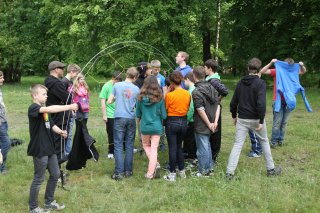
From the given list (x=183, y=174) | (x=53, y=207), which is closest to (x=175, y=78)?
(x=183, y=174)

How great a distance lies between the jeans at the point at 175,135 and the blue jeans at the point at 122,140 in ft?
2.02

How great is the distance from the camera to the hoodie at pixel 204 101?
643 cm

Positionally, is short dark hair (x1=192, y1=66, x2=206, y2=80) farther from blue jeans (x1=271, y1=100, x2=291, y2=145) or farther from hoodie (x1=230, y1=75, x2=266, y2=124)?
blue jeans (x1=271, y1=100, x2=291, y2=145)

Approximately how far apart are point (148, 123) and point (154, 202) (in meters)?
1.50

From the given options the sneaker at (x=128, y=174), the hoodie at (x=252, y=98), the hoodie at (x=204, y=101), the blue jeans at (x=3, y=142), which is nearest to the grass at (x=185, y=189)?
the sneaker at (x=128, y=174)

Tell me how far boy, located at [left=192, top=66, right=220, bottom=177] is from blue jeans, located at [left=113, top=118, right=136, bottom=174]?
A: 105 centimetres

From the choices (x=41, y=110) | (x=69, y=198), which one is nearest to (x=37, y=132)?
(x=41, y=110)

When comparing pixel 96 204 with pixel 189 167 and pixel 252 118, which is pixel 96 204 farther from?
pixel 252 118

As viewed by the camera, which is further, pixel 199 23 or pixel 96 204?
pixel 199 23

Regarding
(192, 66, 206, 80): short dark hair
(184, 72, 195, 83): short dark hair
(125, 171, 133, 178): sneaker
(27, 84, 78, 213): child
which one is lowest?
(125, 171, 133, 178): sneaker

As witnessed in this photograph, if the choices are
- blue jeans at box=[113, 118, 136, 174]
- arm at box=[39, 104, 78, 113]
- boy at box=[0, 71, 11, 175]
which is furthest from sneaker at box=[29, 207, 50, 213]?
boy at box=[0, 71, 11, 175]

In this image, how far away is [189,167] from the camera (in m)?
6.94

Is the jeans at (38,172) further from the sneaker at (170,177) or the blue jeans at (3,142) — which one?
the blue jeans at (3,142)

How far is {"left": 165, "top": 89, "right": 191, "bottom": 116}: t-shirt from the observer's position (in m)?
6.43
